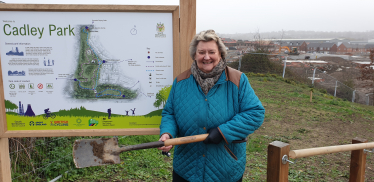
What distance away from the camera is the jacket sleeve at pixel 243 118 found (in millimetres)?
1815

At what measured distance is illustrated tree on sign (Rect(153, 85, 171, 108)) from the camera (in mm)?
2295

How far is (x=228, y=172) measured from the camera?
1920mm

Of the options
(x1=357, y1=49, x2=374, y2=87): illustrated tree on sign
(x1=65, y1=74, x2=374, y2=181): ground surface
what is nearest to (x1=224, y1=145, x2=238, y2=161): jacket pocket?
(x1=65, y1=74, x2=374, y2=181): ground surface

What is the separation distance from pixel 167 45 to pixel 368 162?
15.3ft

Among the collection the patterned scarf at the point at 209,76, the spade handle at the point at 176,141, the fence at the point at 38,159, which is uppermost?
the patterned scarf at the point at 209,76

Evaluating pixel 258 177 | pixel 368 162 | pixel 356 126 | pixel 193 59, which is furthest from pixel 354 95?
pixel 193 59

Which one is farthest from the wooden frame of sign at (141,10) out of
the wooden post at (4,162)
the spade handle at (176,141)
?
the spade handle at (176,141)

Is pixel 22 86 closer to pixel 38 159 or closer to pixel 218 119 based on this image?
pixel 218 119

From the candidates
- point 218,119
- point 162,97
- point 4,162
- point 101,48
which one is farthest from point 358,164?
point 4,162

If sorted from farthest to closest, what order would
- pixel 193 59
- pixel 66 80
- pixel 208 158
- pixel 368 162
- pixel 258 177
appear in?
pixel 368 162, pixel 258 177, pixel 66 80, pixel 193 59, pixel 208 158

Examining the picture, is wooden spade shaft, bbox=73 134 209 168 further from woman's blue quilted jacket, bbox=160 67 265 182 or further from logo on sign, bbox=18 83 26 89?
logo on sign, bbox=18 83 26 89

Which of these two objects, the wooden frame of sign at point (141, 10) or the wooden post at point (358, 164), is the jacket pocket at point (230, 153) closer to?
the wooden frame of sign at point (141, 10)

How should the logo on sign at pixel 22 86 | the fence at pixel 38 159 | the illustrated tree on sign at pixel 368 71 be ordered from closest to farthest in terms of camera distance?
the logo on sign at pixel 22 86 → the fence at pixel 38 159 → the illustrated tree on sign at pixel 368 71

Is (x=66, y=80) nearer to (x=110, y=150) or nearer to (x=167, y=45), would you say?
(x=110, y=150)
